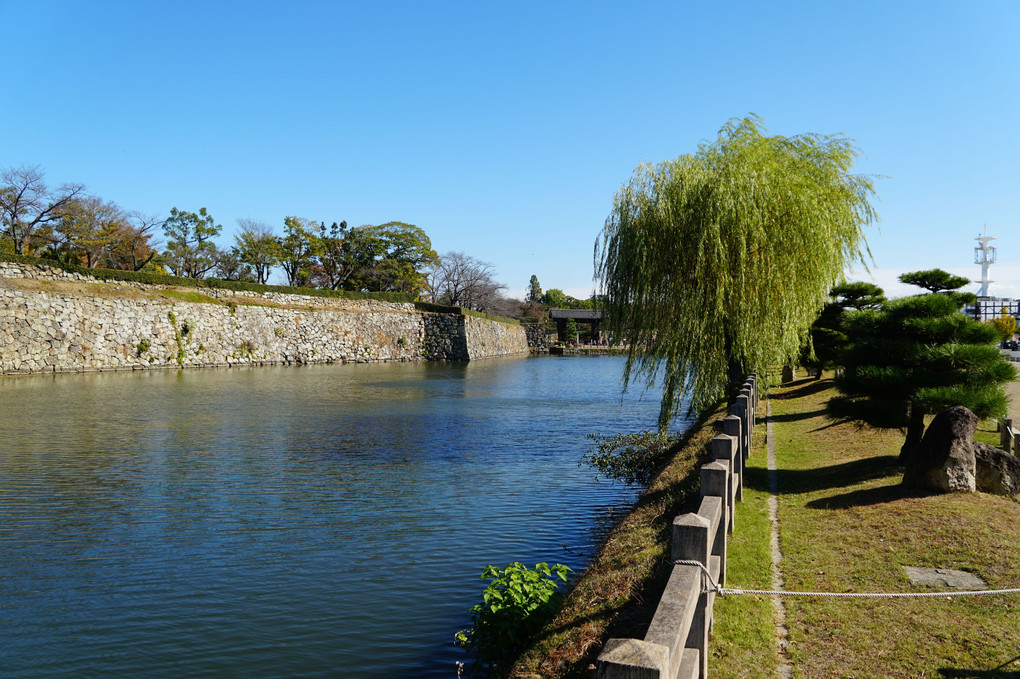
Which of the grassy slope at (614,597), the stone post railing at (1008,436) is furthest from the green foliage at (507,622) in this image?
the stone post railing at (1008,436)

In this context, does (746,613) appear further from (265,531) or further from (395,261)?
(395,261)

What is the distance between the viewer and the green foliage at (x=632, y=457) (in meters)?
A: 14.1

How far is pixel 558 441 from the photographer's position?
721 inches

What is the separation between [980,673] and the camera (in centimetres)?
435

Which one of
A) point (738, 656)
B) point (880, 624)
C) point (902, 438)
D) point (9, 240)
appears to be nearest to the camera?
point (738, 656)

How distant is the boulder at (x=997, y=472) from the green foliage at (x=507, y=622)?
619 cm

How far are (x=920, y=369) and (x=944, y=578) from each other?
5.26 meters

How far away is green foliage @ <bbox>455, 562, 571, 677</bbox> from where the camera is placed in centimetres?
573

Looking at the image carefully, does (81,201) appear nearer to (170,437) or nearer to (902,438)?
(170,437)

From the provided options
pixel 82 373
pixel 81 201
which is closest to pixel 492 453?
pixel 82 373

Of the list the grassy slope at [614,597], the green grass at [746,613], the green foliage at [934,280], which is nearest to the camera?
the green grass at [746,613]

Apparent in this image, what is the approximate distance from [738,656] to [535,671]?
1404 millimetres

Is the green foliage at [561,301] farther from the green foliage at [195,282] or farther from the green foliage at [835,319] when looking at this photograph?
the green foliage at [835,319]

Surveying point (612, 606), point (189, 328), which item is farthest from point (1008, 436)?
point (189, 328)
